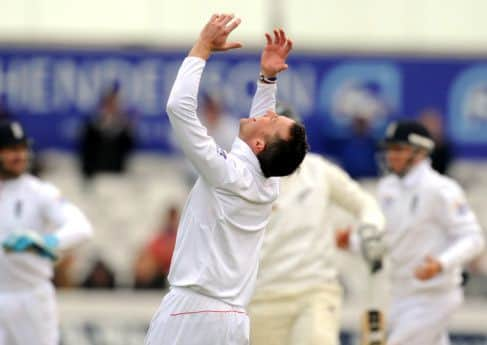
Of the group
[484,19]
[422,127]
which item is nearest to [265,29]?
[484,19]

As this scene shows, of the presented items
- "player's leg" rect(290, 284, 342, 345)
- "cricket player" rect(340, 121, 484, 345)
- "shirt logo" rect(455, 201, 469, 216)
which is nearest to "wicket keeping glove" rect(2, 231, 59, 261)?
"player's leg" rect(290, 284, 342, 345)

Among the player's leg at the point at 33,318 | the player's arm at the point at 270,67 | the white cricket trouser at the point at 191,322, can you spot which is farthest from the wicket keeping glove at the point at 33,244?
the white cricket trouser at the point at 191,322

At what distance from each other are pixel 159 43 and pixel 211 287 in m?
11.0

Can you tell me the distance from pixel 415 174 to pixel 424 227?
364 millimetres

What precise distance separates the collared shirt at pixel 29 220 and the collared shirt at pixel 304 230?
1.19 metres

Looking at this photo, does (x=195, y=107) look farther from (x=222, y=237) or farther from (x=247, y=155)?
(x=222, y=237)

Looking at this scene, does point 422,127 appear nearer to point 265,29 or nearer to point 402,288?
point 402,288

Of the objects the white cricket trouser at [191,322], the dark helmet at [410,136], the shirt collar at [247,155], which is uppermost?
the shirt collar at [247,155]

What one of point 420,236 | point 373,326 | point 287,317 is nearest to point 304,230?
point 287,317

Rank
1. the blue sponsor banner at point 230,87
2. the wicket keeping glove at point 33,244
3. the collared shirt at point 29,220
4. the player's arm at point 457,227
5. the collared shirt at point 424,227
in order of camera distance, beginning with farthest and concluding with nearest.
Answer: the blue sponsor banner at point 230,87 → the collared shirt at point 424,227 → the player's arm at point 457,227 → the collared shirt at point 29,220 → the wicket keeping glove at point 33,244

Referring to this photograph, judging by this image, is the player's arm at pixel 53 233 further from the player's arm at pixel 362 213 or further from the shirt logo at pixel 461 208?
the shirt logo at pixel 461 208

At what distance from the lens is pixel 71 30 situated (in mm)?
20031

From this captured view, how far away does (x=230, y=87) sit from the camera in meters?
19.0

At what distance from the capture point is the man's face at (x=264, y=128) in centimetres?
867
